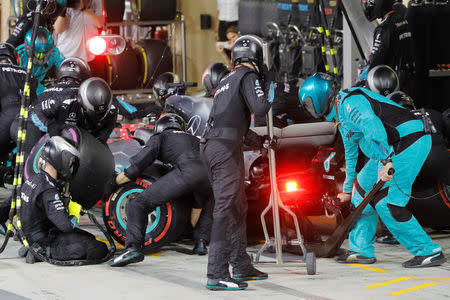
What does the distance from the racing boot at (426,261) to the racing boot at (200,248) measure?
2072 mm

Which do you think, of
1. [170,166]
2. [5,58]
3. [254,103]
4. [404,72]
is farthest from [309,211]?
[5,58]

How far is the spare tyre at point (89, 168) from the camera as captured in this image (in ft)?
28.9

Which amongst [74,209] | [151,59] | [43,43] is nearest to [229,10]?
[151,59]

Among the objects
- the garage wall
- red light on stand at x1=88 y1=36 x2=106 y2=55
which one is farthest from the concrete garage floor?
the garage wall

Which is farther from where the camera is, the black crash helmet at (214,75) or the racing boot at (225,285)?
the black crash helmet at (214,75)

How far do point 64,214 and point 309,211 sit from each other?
2.62m

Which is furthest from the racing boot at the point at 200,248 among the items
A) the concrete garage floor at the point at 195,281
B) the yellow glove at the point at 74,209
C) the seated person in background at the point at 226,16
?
the seated person in background at the point at 226,16

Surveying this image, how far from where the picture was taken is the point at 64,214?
26.6 feet

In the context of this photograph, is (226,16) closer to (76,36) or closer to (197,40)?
(197,40)

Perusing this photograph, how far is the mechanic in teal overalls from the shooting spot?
11.1m

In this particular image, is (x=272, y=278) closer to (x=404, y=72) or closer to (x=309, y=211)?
(x=309, y=211)

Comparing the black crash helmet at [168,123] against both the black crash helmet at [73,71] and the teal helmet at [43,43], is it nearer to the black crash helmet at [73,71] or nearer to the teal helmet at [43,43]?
the black crash helmet at [73,71]

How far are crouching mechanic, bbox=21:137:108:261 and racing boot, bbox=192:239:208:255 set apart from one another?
3.29 ft

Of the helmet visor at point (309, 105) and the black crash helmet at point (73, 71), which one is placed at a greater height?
the black crash helmet at point (73, 71)
